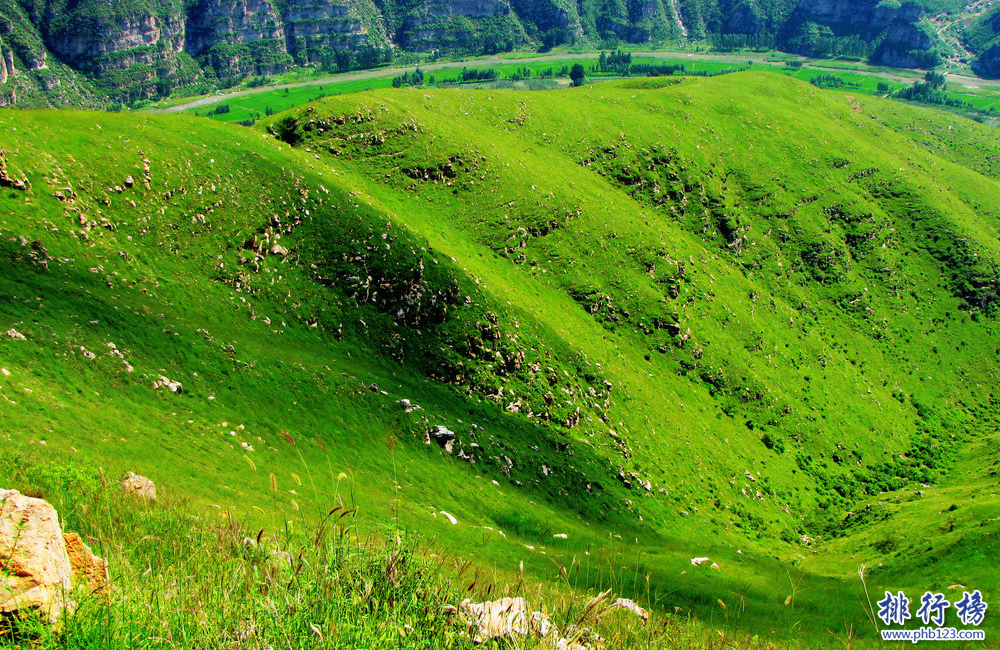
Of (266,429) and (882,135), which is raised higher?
(882,135)

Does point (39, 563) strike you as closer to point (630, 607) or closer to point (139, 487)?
point (139, 487)

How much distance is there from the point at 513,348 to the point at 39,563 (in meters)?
46.2

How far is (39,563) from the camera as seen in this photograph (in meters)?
7.87

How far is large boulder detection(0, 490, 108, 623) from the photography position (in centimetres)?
704

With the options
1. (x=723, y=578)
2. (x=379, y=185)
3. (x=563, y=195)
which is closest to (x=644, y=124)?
(x=563, y=195)

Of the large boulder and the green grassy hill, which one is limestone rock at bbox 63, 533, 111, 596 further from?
the green grassy hill

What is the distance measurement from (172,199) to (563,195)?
49778 mm

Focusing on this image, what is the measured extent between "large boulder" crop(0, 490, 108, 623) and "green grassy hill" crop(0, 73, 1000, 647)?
3.19m

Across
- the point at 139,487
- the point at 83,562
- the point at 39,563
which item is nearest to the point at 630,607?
the point at 83,562

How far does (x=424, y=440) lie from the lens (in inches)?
1741

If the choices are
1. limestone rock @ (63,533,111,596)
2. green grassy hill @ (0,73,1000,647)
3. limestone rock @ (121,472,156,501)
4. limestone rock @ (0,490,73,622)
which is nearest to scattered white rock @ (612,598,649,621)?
green grassy hill @ (0,73,1000,647)

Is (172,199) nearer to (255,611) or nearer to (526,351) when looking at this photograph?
(526,351)

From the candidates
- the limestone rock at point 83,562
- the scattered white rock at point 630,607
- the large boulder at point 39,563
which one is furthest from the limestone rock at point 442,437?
the large boulder at point 39,563

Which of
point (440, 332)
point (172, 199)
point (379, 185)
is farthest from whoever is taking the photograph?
point (379, 185)
